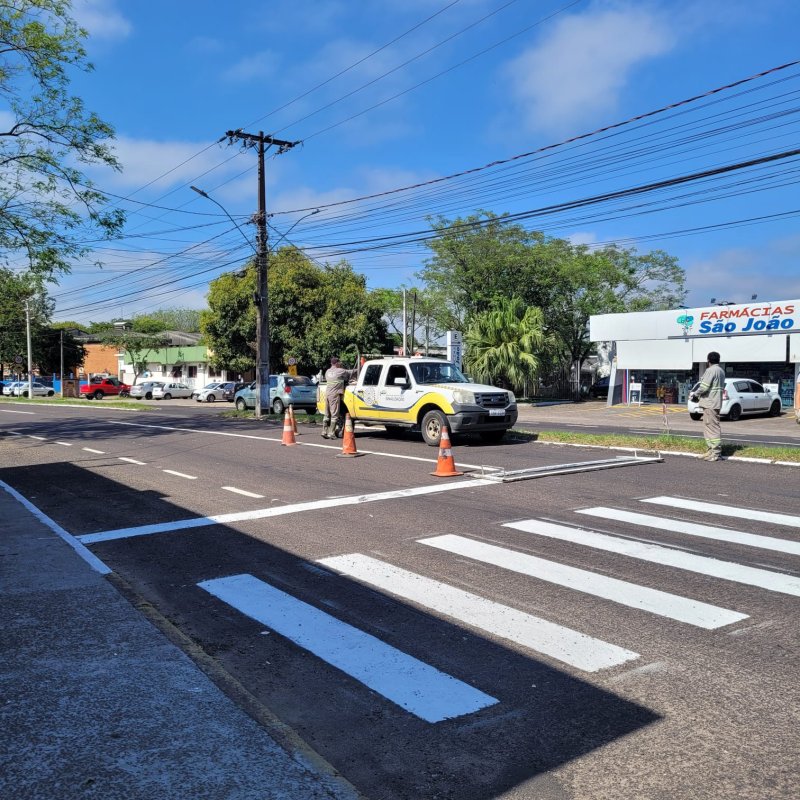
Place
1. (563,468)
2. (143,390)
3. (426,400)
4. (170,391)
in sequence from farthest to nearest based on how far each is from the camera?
(170,391), (143,390), (426,400), (563,468)

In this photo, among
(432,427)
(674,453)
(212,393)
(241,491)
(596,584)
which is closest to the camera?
(596,584)

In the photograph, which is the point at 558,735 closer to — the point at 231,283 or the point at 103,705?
the point at 103,705

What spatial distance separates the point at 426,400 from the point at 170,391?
48536mm

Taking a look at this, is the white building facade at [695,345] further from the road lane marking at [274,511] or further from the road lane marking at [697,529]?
the road lane marking at [697,529]

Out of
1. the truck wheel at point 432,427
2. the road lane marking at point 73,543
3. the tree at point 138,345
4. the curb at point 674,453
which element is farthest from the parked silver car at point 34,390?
the road lane marking at point 73,543

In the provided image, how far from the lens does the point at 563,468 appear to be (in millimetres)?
11953

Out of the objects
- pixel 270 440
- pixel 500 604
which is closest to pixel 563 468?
pixel 500 604

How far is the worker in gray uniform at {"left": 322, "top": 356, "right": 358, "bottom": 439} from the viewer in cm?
1703

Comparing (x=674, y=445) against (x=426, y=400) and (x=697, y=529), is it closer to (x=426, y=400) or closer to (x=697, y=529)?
(x=426, y=400)

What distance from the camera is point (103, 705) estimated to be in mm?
3613

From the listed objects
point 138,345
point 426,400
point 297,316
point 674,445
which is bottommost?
point 674,445

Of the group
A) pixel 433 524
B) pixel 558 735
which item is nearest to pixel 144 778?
pixel 558 735

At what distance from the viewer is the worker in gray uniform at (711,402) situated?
13.0 metres

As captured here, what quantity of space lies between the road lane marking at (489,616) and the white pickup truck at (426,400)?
8509 millimetres
